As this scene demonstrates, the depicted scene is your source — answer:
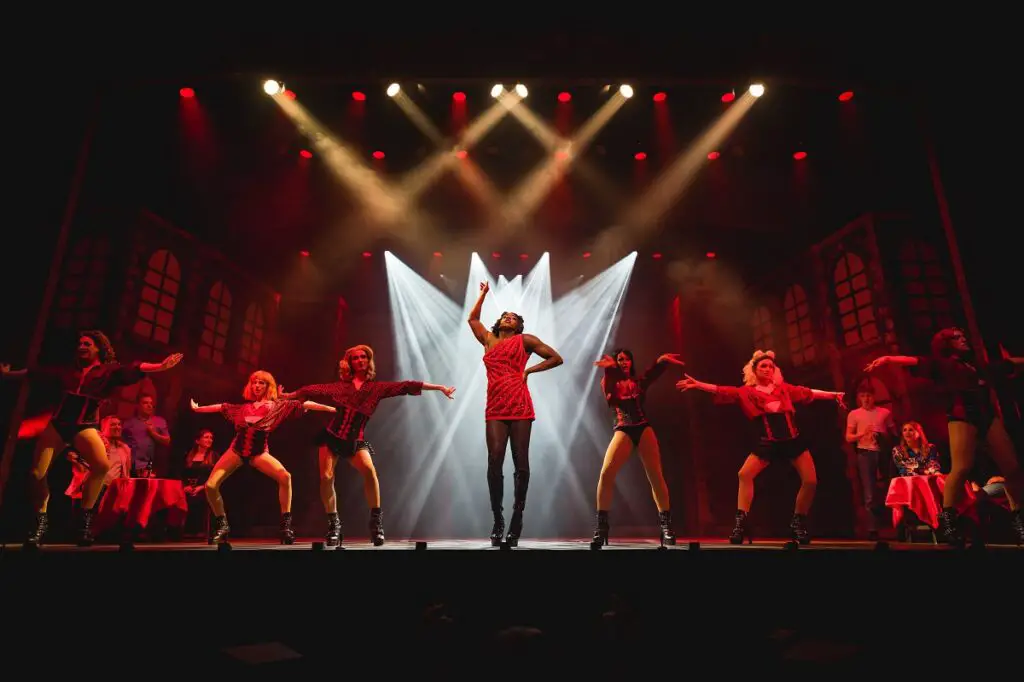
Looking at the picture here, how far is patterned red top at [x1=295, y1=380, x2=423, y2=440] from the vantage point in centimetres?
567

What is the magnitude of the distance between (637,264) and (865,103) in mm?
5483

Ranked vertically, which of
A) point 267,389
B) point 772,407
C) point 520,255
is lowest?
point 772,407

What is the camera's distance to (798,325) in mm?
11664

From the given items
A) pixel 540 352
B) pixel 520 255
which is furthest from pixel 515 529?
pixel 520 255

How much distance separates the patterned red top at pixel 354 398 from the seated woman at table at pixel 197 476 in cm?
358

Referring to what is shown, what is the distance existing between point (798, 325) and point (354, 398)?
30.7 feet

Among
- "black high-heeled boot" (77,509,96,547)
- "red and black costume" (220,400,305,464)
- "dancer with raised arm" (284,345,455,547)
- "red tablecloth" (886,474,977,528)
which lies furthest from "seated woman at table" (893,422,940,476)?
"black high-heeled boot" (77,509,96,547)

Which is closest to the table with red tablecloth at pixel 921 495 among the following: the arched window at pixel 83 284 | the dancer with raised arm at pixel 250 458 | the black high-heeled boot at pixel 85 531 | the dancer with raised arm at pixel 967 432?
the dancer with raised arm at pixel 967 432

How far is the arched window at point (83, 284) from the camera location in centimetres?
929

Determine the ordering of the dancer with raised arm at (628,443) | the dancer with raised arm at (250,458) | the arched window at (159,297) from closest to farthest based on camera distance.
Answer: the dancer with raised arm at (628,443) → the dancer with raised arm at (250,458) → the arched window at (159,297)

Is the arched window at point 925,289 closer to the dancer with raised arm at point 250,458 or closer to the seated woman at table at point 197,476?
the dancer with raised arm at point 250,458

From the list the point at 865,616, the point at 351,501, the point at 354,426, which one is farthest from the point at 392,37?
the point at 351,501

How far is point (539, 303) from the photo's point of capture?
12.9 m

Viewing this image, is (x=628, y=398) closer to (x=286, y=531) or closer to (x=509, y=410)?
(x=509, y=410)
